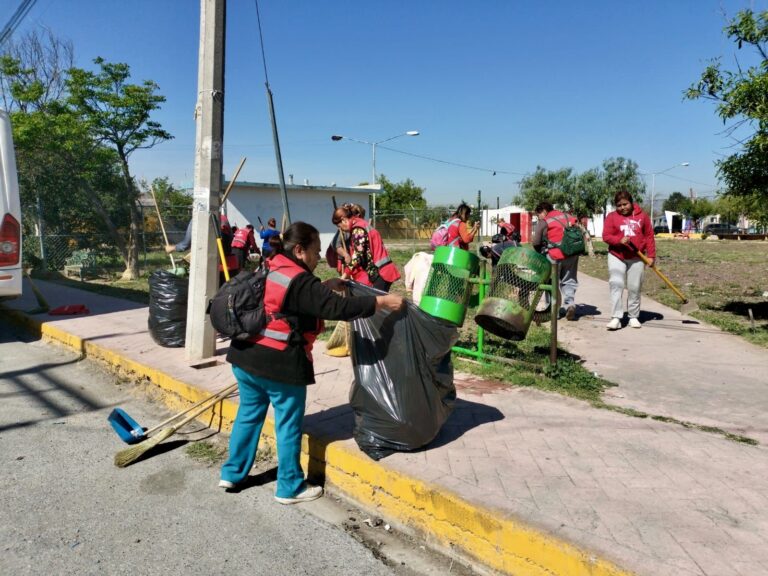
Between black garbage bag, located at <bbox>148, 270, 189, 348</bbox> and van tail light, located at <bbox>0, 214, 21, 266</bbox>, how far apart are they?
6.79 ft

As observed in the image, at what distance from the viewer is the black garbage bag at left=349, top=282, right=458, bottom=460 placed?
3436 mm

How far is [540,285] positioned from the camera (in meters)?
5.11

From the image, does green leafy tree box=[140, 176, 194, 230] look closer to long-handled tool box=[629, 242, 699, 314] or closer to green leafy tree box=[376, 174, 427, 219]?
long-handled tool box=[629, 242, 699, 314]

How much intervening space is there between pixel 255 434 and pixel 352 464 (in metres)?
0.61

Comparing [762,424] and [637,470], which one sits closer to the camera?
[637,470]

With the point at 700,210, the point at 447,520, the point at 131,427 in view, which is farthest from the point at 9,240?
the point at 700,210

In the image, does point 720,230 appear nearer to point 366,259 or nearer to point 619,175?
point 619,175

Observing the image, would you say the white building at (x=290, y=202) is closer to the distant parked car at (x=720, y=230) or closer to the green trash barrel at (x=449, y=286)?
the green trash barrel at (x=449, y=286)

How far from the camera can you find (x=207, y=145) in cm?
554

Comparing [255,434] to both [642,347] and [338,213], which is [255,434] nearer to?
[338,213]

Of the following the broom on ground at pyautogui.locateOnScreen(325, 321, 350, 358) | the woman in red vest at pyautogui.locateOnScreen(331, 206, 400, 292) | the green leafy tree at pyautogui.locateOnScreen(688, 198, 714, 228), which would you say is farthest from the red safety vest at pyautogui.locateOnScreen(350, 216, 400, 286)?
the green leafy tree at pyautogui.locateOnScreen(688, 198, 714, 228)

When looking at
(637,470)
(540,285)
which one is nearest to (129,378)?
(540,285)

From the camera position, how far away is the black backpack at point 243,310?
313 centimetres

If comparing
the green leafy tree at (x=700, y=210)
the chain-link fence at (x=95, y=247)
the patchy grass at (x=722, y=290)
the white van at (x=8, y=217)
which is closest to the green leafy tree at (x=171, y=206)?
the chain-link fence at (x=95, y=247)
